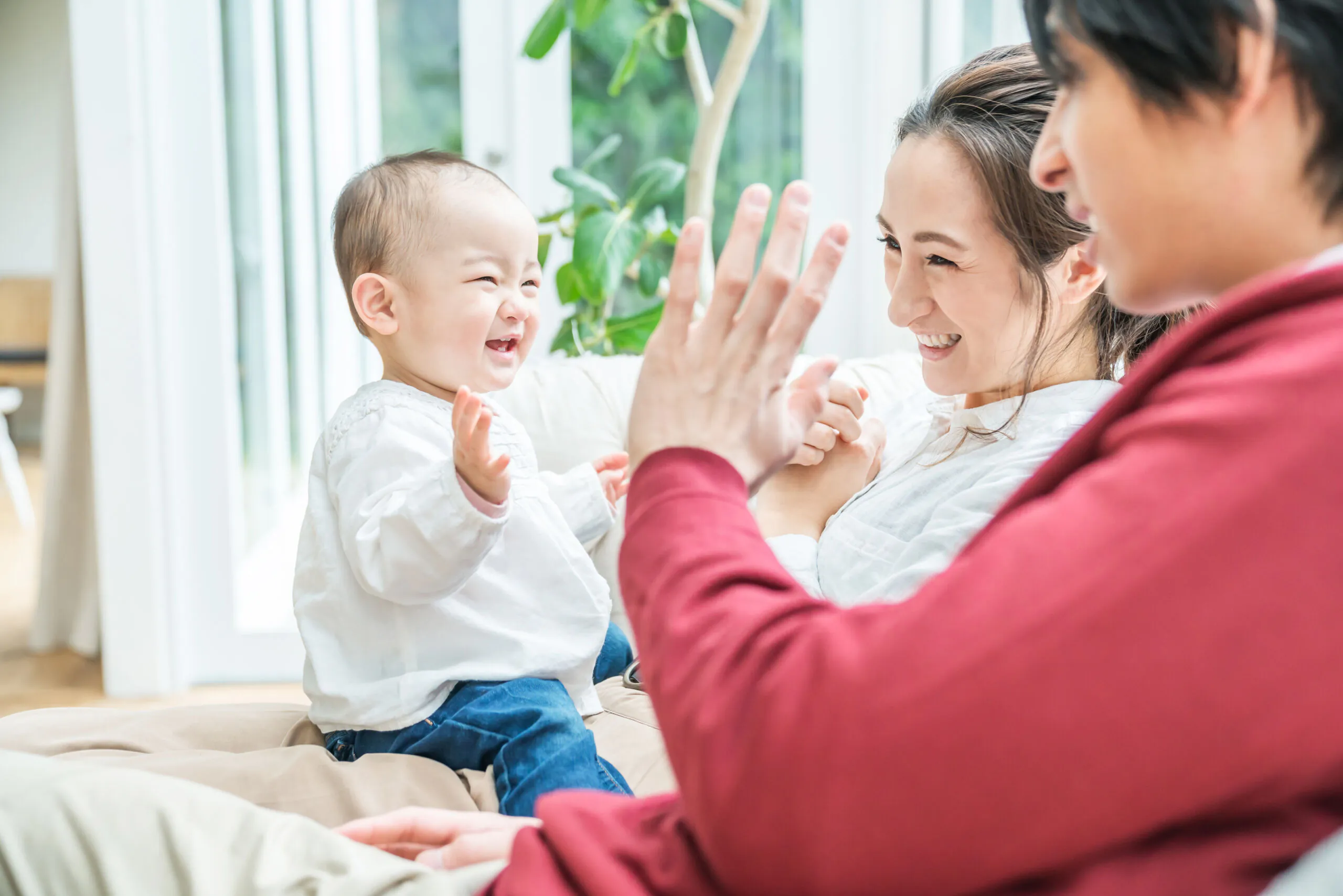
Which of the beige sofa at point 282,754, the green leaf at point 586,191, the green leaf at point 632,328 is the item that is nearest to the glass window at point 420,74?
the green leaf at point 586,191

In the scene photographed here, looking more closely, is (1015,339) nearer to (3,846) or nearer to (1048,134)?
(1048,134)

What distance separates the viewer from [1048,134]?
629 millimetres

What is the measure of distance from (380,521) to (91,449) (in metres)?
1.78

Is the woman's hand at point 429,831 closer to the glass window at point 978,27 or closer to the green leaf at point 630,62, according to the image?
the green leaf at point 630,62

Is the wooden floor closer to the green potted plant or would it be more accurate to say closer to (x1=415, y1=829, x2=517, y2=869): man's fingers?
the green potted plant

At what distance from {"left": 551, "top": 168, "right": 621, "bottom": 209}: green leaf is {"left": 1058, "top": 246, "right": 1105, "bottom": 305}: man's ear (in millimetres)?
1642

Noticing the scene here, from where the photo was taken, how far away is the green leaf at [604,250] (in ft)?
8.13

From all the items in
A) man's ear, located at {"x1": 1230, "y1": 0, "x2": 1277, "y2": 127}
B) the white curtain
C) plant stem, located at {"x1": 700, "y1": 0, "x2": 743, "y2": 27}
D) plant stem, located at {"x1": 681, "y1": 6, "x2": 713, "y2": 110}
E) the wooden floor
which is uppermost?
plant stem, located at {"x1": 700, "y1": 0, "x2": 743, "y2": 27}

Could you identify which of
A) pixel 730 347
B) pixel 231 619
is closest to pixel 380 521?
→ pixel 730 347

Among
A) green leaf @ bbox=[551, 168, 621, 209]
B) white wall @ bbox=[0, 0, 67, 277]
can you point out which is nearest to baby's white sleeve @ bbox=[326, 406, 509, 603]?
green leaf @ bbox=[551, 168, 621, 209]

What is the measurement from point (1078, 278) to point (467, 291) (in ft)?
2.36

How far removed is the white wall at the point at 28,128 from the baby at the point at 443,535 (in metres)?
6.60

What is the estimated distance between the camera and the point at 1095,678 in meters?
0.45

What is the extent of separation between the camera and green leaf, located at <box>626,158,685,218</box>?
261 centimetres
